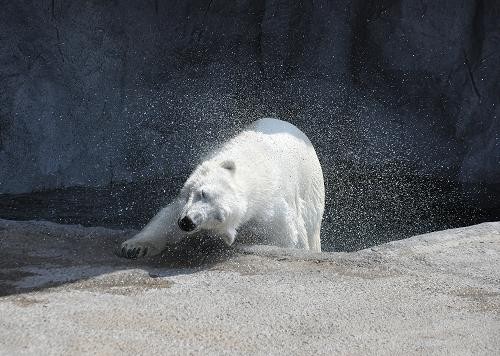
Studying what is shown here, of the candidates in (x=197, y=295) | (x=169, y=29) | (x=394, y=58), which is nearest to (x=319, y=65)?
(x=394, y=58)

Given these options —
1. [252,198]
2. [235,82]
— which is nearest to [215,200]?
[252,198]

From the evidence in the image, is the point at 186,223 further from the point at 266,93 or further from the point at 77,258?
the point at 266,93

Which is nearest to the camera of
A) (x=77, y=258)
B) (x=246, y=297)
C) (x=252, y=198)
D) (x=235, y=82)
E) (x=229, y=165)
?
(x=246, y=297)

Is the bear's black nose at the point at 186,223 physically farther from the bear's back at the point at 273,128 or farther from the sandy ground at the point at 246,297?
the bear's back at the point at 273,128

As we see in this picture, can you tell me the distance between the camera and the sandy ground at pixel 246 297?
123 inches

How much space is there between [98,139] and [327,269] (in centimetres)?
373

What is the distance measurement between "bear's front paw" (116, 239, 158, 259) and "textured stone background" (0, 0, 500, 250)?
2343mm

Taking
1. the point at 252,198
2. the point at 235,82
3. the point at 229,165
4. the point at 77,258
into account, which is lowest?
the point at 77,258

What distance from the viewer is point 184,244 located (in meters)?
4.80

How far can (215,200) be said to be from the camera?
458cm

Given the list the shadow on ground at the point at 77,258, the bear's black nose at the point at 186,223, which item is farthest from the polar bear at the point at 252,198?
the shadow on ground at the point at 77,258

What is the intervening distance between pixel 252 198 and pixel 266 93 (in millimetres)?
3184

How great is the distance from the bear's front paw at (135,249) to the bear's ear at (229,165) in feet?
2.18

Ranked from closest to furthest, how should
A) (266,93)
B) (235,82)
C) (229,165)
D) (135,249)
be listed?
(135,249)
(229,165)
(235,82)
(266,93)
